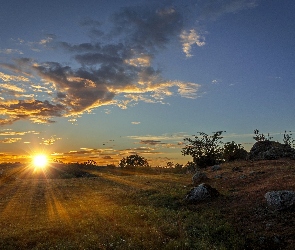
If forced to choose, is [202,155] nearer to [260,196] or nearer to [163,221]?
[260,196]

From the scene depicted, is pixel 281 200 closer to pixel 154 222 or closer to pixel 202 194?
pixel 202 194

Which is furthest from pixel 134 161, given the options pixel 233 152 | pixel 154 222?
pixel 154 222

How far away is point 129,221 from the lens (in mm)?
19453

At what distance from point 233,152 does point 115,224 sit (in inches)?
1823

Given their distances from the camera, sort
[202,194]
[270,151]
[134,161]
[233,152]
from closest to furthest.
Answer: [202,194] → [270,151] → [233,152] → [134,161]

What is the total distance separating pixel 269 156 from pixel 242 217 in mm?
31056

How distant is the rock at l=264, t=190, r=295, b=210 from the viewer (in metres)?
18.5

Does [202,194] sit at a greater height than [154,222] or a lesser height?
greater

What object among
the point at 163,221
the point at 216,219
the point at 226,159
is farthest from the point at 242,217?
the point at 226,159

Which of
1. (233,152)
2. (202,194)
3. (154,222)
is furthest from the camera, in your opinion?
(233,152)

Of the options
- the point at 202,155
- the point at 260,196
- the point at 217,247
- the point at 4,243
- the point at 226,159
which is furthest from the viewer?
the point at 202,155

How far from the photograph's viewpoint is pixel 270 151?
1887 inches

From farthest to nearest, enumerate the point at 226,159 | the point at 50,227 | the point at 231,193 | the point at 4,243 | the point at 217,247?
the point at 226,159
the point at 231,193
the point at 50,227
the point at 4,243
the point at 217,247

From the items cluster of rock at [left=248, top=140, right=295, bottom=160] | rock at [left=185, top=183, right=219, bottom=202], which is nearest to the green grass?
rock at [left=185, top=183, right=219, bottom=202]
